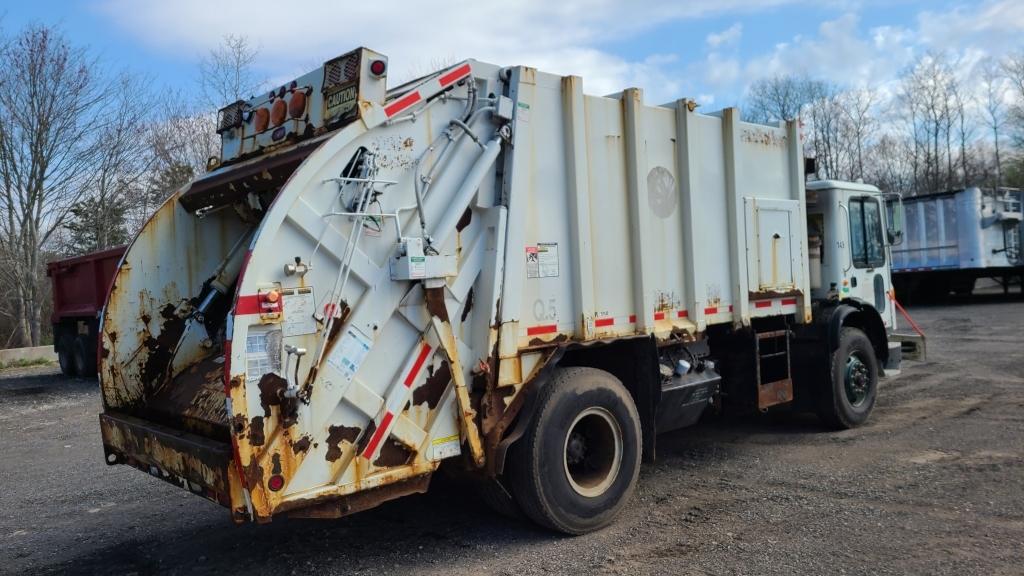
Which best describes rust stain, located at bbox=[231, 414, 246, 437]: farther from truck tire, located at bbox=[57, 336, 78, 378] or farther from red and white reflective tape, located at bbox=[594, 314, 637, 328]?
truck tire, located at bbox=[57, 336, 78, 378]

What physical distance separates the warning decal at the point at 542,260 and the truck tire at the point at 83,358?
13.9m

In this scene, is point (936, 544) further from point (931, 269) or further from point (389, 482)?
point (931, 269)

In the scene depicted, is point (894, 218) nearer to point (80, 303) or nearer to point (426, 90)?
point (426, 90)

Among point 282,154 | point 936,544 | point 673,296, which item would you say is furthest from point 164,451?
point 936,544

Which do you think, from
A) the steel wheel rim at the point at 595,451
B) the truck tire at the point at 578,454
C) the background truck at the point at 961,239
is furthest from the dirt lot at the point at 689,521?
the background truck at the point at 961,239

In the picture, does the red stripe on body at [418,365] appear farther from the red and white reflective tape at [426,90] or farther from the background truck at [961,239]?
the background truck at [961,239]

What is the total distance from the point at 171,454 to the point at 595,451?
2.57m

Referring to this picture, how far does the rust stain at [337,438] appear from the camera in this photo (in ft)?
12.5

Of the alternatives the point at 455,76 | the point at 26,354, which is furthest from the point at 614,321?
the point at 26,354

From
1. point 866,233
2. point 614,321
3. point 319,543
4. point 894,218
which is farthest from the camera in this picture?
point 894,218

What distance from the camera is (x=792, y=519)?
191 inches

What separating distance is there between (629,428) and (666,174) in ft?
6.07

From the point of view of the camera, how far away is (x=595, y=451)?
4.99m

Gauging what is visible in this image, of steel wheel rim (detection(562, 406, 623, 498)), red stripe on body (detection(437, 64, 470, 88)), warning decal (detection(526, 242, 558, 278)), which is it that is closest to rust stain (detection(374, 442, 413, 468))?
steel wheel rim (detection(562, 406, 623, 498))
